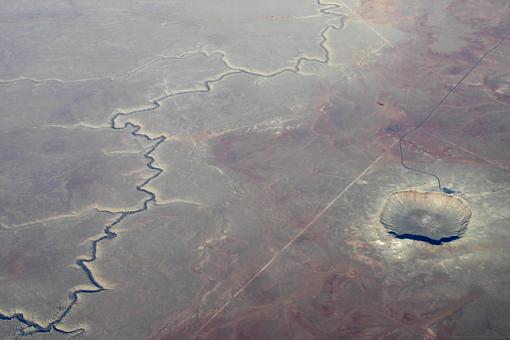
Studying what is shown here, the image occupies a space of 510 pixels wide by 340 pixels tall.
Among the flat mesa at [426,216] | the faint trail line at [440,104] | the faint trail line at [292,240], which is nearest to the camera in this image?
the faint trail line at [292,240]

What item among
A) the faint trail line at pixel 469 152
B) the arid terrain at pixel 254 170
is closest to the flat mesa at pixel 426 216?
the arid terrain at pixel 254 170

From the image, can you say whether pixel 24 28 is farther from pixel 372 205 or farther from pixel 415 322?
pixel 415 322

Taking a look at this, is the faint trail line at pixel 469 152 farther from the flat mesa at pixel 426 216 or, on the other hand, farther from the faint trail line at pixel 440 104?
the flat mesa at pixel 426 216

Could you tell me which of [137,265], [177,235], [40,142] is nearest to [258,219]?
[177,235]

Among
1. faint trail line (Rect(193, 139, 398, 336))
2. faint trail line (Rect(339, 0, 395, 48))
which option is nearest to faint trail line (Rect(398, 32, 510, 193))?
faint trail line (Rect(193, 139, 398, 336))

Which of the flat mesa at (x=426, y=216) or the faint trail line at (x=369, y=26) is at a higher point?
the faint trail line at (x=369, y=26)

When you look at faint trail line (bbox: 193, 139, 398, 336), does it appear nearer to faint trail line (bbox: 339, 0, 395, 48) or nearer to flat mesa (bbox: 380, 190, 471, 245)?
flat mesa (bbox: 380, 190, 471, 245)

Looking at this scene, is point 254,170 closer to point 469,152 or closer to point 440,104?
point 469,152

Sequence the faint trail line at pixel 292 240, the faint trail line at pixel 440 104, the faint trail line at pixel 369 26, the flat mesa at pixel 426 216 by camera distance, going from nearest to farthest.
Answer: the faint trail line at pixel 292 240 < the flat mesa at pixel 426 216 < the faint trail line at pixel 440 104 < the faint trail line at pixel 369 26
